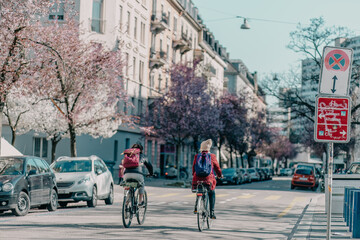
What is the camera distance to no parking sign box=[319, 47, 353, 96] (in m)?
9.85

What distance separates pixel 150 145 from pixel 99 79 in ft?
101

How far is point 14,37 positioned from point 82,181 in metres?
4.75

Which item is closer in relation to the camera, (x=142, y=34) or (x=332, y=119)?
(x=332, y=119)

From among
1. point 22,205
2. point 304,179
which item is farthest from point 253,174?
point 22,205

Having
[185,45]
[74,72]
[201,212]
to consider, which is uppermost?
[185,45]

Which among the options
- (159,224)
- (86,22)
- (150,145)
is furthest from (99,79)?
(150,145)

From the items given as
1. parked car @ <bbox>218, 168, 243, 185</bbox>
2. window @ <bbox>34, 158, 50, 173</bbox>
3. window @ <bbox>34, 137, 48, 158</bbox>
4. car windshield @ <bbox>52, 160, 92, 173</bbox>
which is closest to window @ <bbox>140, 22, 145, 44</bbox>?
parked car @ <bbox>218, 168, 243, 185</bbox>

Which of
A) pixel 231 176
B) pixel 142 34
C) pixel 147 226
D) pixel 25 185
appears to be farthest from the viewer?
pixel 142 34

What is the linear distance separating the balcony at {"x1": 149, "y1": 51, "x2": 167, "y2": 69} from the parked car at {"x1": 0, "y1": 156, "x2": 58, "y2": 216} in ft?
126

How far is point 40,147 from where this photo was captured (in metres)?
43.7

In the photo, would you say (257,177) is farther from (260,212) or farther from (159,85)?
(260,212)

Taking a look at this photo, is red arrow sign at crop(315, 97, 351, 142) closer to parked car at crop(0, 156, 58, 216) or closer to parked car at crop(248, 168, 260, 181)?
parked car at crop(0, 156, 58, 216)

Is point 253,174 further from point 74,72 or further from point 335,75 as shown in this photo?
point 335,75

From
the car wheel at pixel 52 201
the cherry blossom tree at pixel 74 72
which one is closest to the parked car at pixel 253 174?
the cherry blossom tree at pixel 74 72
